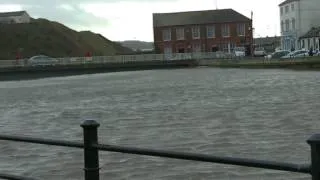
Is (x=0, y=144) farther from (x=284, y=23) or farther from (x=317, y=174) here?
(x=284, y=23)

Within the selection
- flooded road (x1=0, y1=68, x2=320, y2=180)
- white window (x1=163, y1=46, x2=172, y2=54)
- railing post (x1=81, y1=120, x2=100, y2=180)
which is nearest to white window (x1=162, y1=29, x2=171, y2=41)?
white window (x1=163, y1=46, x2=172, y2=54)

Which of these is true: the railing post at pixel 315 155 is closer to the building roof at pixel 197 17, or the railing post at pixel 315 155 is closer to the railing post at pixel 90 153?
the railing post at pixel 90 153

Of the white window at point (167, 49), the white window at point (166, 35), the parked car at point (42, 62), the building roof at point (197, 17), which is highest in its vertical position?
the building roof at point (197, 17)

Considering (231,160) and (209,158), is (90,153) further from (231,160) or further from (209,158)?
(231,160)

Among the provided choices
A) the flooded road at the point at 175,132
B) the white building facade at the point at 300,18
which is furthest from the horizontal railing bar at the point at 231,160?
the white building facade at the point at 300,18

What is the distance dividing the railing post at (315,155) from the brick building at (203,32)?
450 feet

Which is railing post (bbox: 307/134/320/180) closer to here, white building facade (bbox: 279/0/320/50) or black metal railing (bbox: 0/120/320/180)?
black metal railing (bbox: 0/120/320/180)

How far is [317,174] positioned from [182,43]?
14102cm

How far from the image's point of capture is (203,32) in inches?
5625

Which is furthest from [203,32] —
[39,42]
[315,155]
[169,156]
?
[315,155]

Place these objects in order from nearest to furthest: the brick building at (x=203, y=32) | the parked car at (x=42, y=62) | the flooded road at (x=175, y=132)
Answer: the flooded road at (x=175, y=132) < the parked car at (x=42, y=62) < the brick building at (x=203, y=32)

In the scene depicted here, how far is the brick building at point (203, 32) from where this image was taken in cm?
14138

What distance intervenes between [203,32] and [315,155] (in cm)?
14033

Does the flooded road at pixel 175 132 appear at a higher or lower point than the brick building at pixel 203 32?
lower
